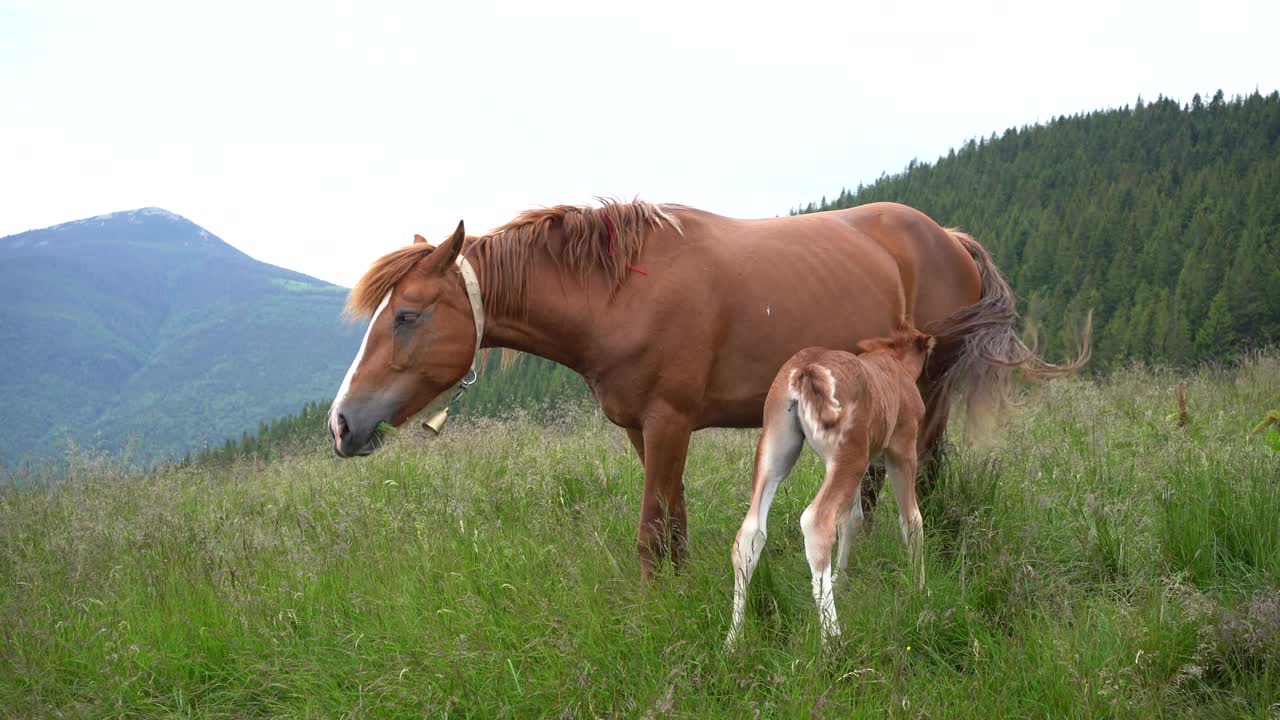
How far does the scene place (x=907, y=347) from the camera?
3.69 metres

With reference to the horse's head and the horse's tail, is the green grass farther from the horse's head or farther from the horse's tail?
the horse's head

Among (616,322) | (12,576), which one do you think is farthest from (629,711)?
(12,576)

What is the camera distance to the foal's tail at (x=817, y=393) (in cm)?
290

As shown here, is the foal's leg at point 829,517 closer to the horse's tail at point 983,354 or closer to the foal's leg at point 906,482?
the foal's leg at point 906,482

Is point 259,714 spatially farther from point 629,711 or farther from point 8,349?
point 8,349

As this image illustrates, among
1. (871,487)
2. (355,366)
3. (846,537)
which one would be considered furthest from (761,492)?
(355,366)

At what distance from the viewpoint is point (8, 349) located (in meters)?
97.9

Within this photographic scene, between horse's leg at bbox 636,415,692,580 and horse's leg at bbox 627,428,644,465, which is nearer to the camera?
horse's leg at bbox 636,415,692,580

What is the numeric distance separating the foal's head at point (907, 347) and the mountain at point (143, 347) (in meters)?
59.4

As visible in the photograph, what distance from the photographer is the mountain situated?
95562mm

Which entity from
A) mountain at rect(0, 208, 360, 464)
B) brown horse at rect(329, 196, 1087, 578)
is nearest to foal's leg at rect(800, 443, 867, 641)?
brown horse at rect(329, 196, 1087, 578)

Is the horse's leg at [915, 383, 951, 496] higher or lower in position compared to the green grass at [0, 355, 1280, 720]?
higher

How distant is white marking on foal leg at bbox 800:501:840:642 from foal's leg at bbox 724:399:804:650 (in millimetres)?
162

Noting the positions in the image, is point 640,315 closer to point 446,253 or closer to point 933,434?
point 446,253
